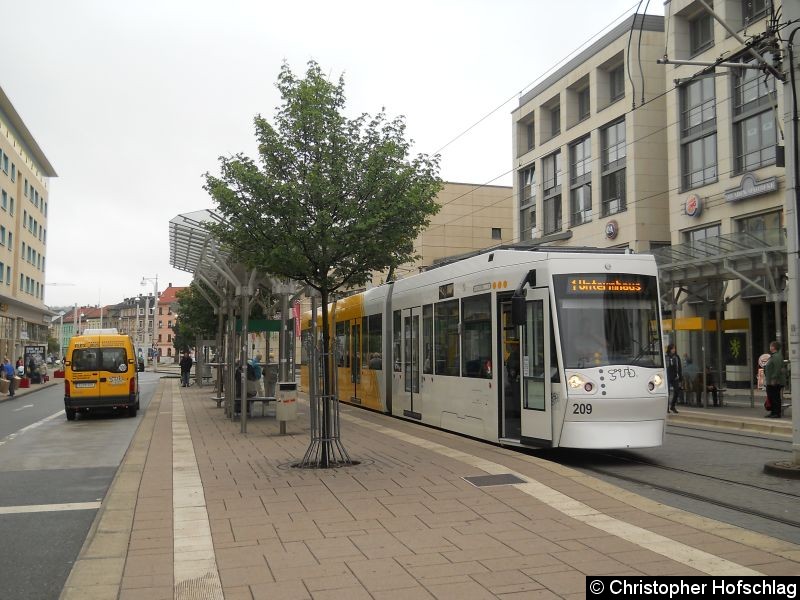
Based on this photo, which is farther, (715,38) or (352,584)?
(715,38)

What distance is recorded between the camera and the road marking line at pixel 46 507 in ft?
26.3

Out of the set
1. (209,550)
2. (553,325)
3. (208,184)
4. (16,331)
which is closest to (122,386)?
(208,184)

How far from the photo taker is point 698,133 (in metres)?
32.4

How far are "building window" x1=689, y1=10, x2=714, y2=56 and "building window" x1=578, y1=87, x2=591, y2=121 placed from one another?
7.74m

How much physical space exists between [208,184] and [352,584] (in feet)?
24.7

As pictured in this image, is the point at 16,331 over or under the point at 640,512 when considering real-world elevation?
over

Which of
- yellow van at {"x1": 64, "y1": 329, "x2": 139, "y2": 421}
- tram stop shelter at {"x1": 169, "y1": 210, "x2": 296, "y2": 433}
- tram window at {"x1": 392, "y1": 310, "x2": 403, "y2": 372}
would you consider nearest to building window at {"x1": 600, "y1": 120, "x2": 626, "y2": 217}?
tram stop shelter at {"x1": 169, "y1": 210, "x2": 296, "y2": 433}

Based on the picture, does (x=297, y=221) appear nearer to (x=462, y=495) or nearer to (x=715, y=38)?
(x=462, y=495)

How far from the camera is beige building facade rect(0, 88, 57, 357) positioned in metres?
53.8

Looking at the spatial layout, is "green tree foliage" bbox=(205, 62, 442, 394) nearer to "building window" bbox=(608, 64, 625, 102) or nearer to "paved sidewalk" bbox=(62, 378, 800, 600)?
"paved sidewalk" bbox=(62, 378, 800, 600)

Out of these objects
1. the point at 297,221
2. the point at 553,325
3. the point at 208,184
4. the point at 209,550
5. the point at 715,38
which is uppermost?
the point at 715,38

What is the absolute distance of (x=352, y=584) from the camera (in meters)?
4.91

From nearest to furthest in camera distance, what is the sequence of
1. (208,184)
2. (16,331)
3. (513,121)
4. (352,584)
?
(352,584)
(208,184)
(513,121)
(16,331)

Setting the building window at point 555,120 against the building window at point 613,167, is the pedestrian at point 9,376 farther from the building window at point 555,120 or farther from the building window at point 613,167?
the building window at point 555,120
